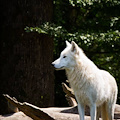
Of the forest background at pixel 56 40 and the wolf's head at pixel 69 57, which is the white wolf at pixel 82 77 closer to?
the wolf's head at pixel 69 57

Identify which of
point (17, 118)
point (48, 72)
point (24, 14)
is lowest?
point (17, 118)

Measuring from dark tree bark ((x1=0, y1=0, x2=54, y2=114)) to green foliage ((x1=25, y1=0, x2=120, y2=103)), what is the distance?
1.34 ft

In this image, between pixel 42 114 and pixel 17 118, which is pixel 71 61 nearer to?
pixel 42 114

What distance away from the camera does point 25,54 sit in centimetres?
725

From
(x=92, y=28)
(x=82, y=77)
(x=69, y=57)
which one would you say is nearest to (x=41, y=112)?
(x=82, y=77)

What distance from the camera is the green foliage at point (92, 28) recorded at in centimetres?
702

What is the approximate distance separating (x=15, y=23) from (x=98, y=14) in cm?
290

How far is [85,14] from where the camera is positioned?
9672mm

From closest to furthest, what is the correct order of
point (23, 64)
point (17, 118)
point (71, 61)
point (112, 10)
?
point (71, 61) → point (17, 118) → point (23, 64) → point (112, 10)

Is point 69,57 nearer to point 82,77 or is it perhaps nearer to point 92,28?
point 82,77

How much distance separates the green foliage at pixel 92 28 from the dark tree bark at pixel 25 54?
408 mm

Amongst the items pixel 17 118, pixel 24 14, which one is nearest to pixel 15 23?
pixel 24 14

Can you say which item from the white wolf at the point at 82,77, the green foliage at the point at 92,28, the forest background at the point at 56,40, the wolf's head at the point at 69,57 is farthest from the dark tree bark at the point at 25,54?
the wolf's head at the point at 69,57

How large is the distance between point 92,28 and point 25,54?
2340mm
